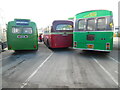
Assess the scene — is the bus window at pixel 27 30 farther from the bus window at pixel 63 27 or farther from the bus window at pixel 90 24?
the bus window at pixel 90 24

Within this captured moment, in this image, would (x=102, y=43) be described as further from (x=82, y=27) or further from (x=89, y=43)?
(x=82, y=27)

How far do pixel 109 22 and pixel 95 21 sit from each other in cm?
99

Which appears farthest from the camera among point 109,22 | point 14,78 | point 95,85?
point 109,22

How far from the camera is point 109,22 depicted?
6520 mm

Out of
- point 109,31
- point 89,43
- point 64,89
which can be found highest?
point 109,31

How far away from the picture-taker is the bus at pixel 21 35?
842cm

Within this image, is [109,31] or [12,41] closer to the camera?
[109,31]

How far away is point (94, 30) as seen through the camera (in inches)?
285

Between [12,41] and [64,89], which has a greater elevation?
[12,41]

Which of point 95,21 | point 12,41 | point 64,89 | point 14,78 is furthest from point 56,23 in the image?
point 64,89

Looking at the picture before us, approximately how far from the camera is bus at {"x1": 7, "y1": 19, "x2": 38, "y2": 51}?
8.42m

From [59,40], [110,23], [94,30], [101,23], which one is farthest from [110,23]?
[59,40]

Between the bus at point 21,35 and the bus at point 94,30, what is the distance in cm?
389

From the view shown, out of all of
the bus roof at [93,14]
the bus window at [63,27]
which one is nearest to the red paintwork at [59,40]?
the bus window at [63,27]
